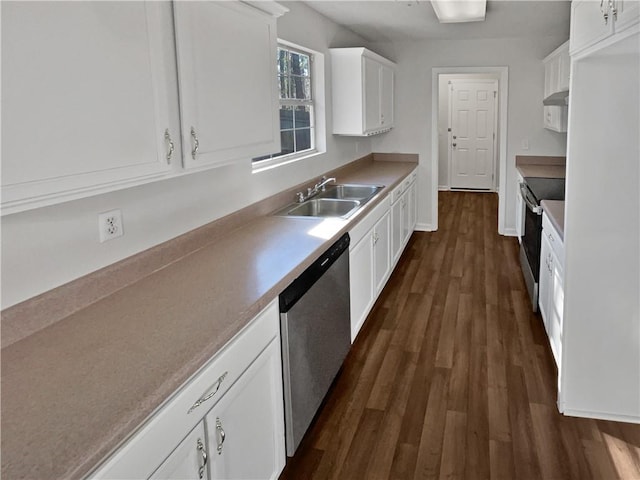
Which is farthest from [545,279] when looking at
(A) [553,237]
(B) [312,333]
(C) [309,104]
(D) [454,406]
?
(C) [309,104]

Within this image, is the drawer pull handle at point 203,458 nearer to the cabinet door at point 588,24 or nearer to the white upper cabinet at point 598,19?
the white upper cabinet at point 598,19

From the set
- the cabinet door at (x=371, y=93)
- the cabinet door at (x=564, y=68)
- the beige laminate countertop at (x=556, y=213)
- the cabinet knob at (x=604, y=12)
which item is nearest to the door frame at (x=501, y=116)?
the cabinet door at (x=371, y=93)

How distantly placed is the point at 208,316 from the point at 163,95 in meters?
0.74

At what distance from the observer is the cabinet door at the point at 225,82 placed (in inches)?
79.6

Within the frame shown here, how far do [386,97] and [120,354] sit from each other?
5.17 meters

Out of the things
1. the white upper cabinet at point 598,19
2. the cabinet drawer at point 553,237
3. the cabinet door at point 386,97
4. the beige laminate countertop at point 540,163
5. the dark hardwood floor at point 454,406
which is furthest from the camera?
the beige laminate countertop at point 540,163

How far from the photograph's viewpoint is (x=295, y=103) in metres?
4.43

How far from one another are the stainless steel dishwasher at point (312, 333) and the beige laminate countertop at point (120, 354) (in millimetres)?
119

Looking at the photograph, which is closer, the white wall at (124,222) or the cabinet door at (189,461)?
the cabinet door at (189,461)

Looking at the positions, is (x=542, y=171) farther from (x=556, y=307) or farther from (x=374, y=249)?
(x=556, y=307)

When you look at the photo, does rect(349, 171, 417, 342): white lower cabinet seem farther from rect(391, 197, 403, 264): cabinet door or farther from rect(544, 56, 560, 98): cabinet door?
rect(544, 56, 560, 98): cabinet door

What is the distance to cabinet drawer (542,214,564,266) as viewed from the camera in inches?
122

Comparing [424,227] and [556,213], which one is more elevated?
[556,213]

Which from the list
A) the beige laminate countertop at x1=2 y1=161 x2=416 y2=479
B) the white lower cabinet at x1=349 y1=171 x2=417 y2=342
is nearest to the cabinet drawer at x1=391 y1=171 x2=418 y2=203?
the white lower cabinet at x1=349 y1=171 x2=417 y2=342
